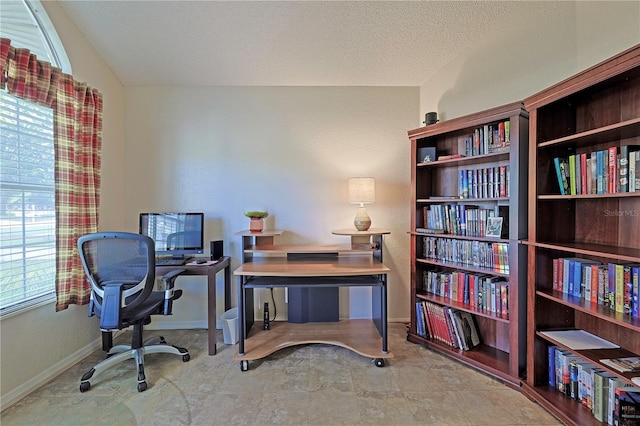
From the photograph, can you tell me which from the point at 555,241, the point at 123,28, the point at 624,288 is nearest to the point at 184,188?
the point at 123,28

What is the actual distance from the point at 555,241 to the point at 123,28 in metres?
3.60

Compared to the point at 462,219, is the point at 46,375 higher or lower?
lower

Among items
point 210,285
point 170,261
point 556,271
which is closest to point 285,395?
point 210,285

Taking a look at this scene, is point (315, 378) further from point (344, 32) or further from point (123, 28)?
point (123, 28)

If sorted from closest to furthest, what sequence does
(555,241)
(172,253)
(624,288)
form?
(624,288), (555,241), (172,253)

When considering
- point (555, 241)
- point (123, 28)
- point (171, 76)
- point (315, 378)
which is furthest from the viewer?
point (171, 76)

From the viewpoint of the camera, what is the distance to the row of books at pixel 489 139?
1.87 meters

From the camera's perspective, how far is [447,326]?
2.19 metres

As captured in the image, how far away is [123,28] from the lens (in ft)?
7.23

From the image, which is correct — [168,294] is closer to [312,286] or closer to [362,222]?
[312,286]

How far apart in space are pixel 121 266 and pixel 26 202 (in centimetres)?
79

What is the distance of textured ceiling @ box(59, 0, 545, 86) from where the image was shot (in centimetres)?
204

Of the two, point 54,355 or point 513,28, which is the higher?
point 513,28

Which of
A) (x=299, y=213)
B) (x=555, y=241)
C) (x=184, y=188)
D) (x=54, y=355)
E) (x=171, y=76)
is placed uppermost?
(x=171, y=76)
